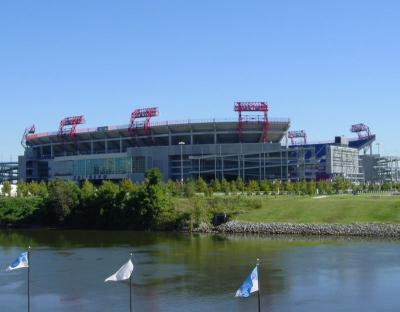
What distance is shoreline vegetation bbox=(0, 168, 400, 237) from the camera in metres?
71.7

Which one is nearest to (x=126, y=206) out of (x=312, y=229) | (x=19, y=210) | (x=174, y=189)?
(x=174, y=189)

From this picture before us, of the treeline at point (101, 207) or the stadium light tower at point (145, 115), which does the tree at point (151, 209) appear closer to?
the treeline at point (101, 207)

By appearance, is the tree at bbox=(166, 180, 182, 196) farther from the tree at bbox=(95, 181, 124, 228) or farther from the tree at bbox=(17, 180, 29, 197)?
the tree at bbox=(17, 180, 29, 197)

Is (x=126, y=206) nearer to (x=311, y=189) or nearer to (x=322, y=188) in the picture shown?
(x=311, y=189)

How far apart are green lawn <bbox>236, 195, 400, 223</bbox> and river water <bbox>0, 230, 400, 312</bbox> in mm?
8084

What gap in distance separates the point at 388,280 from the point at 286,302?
933 centimetres

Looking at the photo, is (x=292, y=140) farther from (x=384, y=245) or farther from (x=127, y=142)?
(x=384, y=245)

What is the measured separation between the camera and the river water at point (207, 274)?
35.2 m

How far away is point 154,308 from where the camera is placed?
34031mm

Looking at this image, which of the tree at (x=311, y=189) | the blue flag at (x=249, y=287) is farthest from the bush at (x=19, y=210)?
the blue flag at (x=249, y=287)

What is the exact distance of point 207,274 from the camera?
44375mm

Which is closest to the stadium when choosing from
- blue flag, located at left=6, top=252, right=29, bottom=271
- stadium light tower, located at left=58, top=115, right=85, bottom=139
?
stadium light tower, located at left=58, top=115, right=85, bottom=139

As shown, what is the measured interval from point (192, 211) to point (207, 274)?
3836cm

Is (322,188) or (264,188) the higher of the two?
(264,188)
